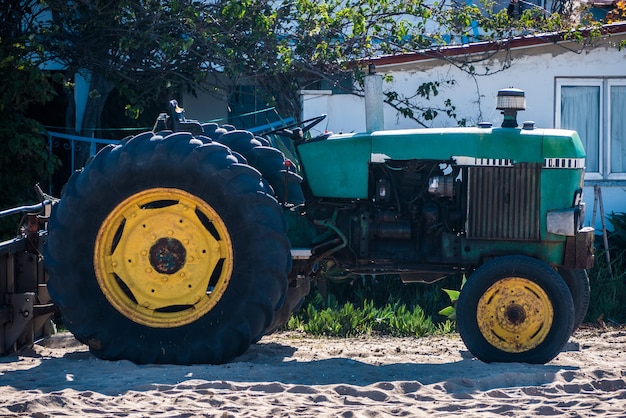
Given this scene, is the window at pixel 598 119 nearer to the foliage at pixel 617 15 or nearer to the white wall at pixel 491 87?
the white wall at pixel 491 87

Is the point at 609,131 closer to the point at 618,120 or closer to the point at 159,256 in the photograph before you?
the point at 618,120

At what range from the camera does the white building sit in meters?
11.8

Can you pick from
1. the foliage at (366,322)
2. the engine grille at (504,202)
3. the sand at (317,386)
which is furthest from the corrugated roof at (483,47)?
the sand at (317,386)

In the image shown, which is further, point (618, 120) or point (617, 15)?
point (617, 15)

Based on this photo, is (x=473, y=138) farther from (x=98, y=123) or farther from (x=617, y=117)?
(x=98, y=123)

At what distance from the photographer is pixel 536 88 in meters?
11.9

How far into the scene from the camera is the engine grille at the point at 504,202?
752 cm

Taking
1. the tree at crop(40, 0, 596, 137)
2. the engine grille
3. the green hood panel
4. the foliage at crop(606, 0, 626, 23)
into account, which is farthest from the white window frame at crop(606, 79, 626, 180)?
the engine grille

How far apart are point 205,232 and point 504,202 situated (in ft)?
6.81

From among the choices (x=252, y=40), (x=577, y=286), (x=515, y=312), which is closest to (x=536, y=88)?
(x=252, y=40)

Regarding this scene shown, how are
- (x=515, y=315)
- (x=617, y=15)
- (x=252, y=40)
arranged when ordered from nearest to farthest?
1. (x=515, y=315)
2. (x=252, y=40)
3. (x=617, y=15)

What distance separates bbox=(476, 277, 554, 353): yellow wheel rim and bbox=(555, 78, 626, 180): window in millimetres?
5002

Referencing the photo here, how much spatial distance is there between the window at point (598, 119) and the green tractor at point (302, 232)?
4.50 meters

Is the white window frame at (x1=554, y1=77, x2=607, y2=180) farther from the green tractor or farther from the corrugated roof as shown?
the green tractor
